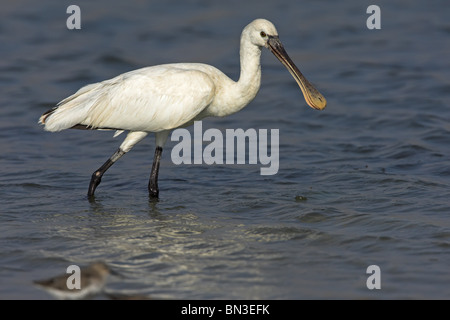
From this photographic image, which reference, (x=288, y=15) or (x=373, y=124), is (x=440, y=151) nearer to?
(x=373, y=124)

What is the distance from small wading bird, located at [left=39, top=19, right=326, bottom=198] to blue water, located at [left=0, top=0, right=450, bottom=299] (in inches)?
38.2

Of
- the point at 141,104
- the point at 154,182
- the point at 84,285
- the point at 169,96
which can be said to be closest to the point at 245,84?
the point at 169,96

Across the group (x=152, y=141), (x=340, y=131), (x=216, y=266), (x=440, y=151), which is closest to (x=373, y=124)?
(x=340, y=131)

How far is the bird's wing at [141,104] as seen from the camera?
962 centimetres

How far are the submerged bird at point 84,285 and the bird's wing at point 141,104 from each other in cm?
328

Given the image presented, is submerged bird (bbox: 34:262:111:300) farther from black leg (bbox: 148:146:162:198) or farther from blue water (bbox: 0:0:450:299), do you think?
black leg (bbox: 148:146:162:198)

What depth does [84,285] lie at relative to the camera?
21.2ft

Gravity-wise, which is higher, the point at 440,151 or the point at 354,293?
the point at 440,151

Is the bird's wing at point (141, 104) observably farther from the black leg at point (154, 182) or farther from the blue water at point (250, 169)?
the blue water at point (250, 169)

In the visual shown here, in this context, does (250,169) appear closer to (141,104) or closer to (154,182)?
(154,182)

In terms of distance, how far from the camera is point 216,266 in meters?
7.61
